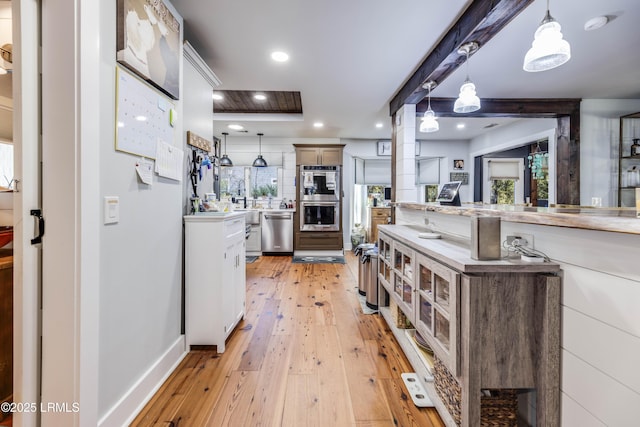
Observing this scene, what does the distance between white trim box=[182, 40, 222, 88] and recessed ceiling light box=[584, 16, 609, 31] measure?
3.03 metres

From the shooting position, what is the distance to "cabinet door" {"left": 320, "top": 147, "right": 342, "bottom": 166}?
5.34m

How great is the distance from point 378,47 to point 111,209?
232 centimetres

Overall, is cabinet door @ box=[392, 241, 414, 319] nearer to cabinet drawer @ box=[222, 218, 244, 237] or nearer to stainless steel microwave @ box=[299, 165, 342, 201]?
→ cabinet drawer @ box=[222, 218, 244, 237]

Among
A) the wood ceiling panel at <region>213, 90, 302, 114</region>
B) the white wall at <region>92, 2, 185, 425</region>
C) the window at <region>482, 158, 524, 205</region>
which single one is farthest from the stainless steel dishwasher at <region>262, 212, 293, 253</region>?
the window at <region>482, 158, 524, 205</region>

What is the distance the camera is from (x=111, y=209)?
1.26 m

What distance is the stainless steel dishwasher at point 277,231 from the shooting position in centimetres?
534

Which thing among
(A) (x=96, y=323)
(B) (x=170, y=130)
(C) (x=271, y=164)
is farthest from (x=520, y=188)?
(A) (x=96, y=323)

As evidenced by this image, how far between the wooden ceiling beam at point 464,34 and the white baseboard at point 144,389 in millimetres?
2967

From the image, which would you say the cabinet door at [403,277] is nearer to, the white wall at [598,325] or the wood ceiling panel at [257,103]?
the white wall at [598,325]

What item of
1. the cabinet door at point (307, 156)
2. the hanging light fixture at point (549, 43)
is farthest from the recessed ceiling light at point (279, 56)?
the cabinet door at point (307, 156)

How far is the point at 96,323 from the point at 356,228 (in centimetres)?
515

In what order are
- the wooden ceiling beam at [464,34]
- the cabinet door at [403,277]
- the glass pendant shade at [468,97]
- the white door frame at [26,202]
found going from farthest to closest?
the glass pendant shade at [468,97] < the cabinet door at [403,277] < the wooden ceiling beam at [464,34] < the white door frame at [26,202]

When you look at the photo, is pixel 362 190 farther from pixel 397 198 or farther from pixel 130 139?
pixel 130 139

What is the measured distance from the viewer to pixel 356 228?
235 inches
